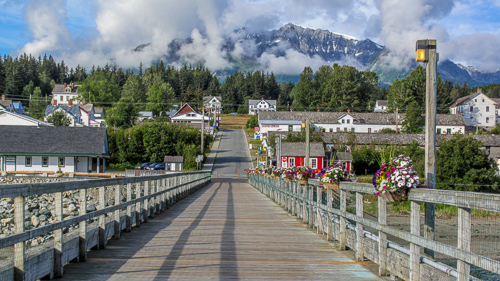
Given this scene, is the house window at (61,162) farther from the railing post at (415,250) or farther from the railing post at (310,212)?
the railing post at (415,250)

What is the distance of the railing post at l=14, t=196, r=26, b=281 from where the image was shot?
4457mm

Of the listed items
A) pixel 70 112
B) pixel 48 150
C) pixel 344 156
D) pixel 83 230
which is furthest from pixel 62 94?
pixel 83 230

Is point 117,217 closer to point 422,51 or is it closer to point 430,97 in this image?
point 430,97

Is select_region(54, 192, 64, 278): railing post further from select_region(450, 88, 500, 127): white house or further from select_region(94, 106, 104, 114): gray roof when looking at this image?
select_region(450, 88, 500, 127): white house

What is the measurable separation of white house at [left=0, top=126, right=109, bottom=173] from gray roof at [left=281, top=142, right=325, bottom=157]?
27.6 meters

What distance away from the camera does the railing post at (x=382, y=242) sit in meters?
5.93

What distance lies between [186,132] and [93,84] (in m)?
73.8

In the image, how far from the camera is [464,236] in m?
4.02

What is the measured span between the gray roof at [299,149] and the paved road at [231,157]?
22.2ft

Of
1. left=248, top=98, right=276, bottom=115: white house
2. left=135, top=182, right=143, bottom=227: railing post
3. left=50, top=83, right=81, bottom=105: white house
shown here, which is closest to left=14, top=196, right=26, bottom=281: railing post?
left=135, top=182, right=143, bottom=227: railing post

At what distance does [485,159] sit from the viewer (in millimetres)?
52719

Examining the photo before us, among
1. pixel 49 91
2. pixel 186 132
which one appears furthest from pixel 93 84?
pixel 186 132

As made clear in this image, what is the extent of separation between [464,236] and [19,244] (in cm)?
429

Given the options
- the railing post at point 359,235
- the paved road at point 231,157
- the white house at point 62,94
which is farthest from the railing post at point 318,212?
the white house at point 62,94
